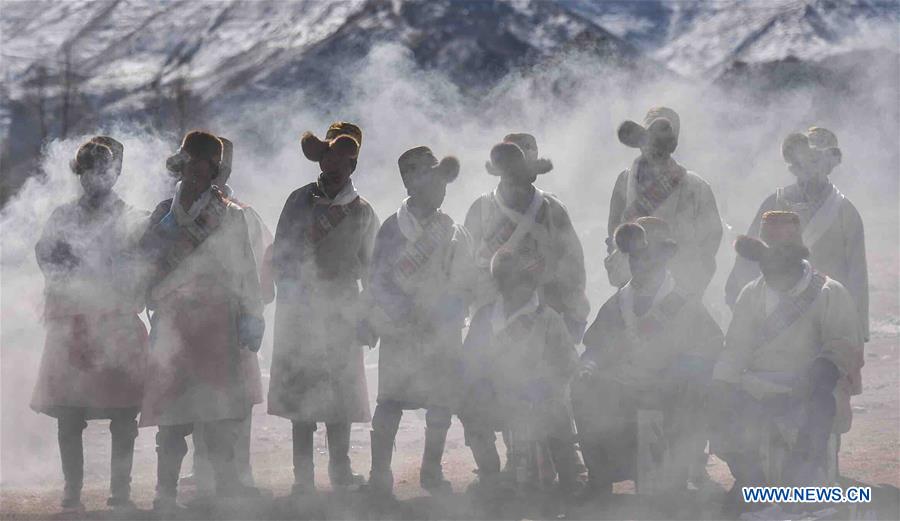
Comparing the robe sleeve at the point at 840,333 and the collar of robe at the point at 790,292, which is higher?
the collar of robe at the point at 790,292

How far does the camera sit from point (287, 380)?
5848mm

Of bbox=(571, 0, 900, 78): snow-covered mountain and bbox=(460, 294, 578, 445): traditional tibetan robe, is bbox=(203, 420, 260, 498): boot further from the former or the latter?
bbox=(571, 0, 900, 78): snow-covered mountain

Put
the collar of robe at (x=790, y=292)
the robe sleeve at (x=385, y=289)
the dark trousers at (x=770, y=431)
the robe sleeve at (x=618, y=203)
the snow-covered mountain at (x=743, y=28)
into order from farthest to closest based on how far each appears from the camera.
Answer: the snow-covered mountain at (x=743, y=28) → the robe sleeve at (x=618, y=203) → the robe sleeve at (x=385, y=289) → the collar of robe at (x=790, y=292) → the dark trousers at (x=770, y=431)

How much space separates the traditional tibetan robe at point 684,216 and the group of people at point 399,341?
518mm

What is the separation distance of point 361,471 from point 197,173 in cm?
207

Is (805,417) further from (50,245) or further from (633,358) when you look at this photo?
(50,245)

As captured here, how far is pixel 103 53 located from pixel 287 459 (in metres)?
12.7

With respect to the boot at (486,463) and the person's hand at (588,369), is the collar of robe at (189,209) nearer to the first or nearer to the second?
the boot at (486,463)

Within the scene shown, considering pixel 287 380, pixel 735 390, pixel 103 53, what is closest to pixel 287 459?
pixel 287 380

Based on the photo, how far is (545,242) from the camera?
6.18 metres

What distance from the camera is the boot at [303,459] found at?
5.82 metres

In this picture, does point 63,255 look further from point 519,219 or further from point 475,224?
point 519,219

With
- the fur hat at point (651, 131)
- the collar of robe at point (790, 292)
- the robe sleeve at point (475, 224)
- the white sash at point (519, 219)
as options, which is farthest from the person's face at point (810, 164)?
the robe sleeve at point (475, 224)

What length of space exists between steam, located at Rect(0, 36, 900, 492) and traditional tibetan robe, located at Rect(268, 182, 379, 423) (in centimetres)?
198
